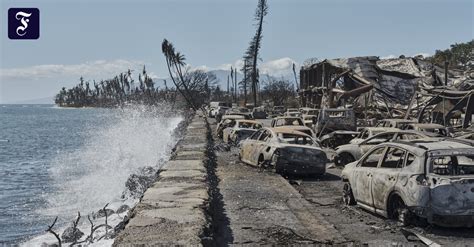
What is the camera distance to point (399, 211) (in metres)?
9.24

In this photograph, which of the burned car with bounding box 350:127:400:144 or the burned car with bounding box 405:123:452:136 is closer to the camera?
the burned car with bounding box 405:123:452:136

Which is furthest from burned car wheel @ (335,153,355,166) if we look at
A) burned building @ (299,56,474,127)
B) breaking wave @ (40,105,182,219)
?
burned building @ (299,56,474,127)

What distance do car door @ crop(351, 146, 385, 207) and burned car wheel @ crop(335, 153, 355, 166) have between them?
629 centimetres

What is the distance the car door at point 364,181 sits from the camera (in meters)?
10.1

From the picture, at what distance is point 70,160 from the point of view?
3678 centimetres

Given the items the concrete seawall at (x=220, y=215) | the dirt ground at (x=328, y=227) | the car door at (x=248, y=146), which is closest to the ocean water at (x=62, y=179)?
the car door at (x=248, y=146)

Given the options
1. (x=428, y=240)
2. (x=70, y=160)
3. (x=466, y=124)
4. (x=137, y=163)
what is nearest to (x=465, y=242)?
(x=428, y=240)

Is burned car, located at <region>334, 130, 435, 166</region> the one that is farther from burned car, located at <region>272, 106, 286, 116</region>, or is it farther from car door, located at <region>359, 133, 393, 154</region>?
burned car, located at <region>272, 106, 286, 116</region>

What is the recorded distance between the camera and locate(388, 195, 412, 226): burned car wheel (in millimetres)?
8977

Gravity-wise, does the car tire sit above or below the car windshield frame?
below

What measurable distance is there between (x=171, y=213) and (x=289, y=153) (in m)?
7.46

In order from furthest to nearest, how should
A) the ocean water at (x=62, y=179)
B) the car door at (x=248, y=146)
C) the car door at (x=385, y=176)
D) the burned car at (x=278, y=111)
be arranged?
the burned car at (x=278, y=111)
the car door at (x=248, y=146)
the ocean water at (x=62, y=179)
the car door at (x=385, y=176)

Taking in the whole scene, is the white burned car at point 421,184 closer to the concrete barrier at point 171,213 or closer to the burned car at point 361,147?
the concrete barrier at point 171,213

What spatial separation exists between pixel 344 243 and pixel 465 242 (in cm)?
176
